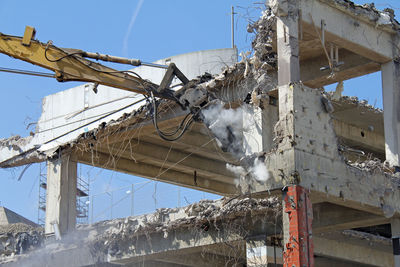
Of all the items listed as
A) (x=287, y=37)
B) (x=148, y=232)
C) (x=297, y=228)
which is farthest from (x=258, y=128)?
(x=148, y=232)

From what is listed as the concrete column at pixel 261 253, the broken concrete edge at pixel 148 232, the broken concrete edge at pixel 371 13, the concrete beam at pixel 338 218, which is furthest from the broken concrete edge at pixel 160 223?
the broken concrete edge at pixel 371 13

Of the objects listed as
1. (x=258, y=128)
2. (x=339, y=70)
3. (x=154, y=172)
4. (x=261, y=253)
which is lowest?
(x=261, y=253)

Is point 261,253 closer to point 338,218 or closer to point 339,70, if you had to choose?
point 338,218

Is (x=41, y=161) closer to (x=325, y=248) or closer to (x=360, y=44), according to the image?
(x=325, y=248)

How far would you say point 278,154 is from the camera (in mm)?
15102

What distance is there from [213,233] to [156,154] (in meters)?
7.29

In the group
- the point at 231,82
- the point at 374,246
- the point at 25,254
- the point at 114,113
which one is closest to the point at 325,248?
the point at 374,246

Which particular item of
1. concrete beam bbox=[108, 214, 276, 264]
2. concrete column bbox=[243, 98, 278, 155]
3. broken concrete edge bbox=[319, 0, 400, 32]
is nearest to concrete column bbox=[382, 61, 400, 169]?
broken concrete edge bbox=[319, 0, 400, 32]

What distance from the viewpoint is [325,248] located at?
67.5ft

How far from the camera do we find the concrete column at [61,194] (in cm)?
2391

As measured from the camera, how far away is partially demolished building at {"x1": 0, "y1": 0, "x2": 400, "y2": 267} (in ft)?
50.2

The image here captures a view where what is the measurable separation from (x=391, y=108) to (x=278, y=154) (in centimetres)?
438

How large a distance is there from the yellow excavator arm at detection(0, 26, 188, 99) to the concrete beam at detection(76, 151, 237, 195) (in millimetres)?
6467

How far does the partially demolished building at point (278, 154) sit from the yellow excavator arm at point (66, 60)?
1240mm
